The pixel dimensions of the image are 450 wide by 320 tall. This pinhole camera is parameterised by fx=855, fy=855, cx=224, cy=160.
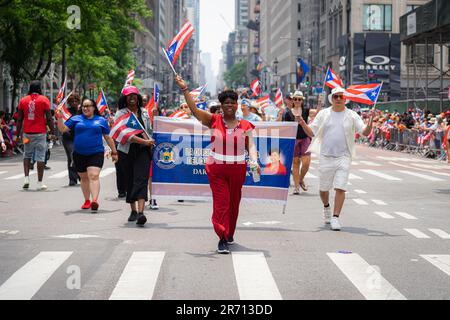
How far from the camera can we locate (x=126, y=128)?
37.1 ft

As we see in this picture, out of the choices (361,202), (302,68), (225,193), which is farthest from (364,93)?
(302,68)

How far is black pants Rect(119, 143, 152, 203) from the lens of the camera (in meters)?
11.1

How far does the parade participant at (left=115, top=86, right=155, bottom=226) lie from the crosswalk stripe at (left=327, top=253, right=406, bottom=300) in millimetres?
3168

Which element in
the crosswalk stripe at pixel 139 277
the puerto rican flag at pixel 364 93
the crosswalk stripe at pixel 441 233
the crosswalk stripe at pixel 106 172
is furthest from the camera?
the crosswalk stripe at pixel 106 172

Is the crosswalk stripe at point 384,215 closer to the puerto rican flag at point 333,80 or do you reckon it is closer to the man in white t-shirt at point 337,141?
the man in white t-shirt at point 337,141

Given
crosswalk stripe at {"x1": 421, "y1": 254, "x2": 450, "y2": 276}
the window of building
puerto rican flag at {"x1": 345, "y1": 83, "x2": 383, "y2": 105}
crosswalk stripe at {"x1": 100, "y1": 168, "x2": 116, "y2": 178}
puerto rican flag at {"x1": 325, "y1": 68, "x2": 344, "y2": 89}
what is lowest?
crosswalk stripe at {"x1": 100, "y1": 168, "x2": 116, "y2": 178}

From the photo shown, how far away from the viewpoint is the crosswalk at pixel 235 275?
668cm

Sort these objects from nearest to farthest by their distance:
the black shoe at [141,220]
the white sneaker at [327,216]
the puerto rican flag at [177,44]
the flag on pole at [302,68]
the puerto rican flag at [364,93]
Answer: the puerto rican flag at [177,44], the black shoe at [141,220], the white sneaker at [327,216], the puerto rican flag at [364,93], the flag on pole at [302,68]

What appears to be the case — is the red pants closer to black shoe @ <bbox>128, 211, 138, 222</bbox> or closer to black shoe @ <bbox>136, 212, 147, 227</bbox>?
black shoe @ <bbox>136, 212, 147, 227</bbox>

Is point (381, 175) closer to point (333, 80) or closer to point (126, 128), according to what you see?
point (333, 80)

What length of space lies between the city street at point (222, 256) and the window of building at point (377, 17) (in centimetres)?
6155

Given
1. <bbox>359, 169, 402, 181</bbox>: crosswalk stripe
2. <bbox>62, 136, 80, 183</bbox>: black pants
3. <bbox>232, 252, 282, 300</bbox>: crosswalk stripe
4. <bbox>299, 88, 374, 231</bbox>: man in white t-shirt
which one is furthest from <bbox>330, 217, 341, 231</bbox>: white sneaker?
<bbox>359, 169, 402, 181</bbox>: crosswalk stripe

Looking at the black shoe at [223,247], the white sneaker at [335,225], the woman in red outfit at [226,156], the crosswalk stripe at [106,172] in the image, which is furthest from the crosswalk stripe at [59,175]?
the black shoe at [223,247]

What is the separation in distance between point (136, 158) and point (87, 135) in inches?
64.1
